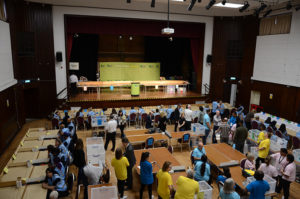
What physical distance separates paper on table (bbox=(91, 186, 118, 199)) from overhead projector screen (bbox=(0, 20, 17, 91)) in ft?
22.3

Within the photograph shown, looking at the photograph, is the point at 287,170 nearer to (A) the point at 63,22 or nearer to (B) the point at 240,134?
(B) the point at 240,134

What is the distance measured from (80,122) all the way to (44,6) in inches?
277

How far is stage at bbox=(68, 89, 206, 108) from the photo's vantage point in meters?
14.1

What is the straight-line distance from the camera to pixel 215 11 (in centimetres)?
1423

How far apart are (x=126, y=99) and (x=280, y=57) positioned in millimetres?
9446

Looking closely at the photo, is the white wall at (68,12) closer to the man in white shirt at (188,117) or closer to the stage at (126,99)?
the stage at (126,99)

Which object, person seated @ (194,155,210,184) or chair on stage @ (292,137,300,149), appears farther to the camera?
chair on stage @ (292,137,300,149)

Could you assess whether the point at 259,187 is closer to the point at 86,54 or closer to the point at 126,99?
the point at 126,99

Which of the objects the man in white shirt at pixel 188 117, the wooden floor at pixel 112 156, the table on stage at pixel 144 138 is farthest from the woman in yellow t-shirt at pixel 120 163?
the man in white shirt at pixel 188 117

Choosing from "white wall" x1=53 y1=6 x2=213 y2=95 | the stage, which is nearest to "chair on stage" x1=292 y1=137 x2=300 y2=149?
the stage

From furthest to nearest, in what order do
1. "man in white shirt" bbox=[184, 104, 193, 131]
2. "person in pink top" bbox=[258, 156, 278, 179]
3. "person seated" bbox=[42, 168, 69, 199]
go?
"man in white shirt" bbox=[184, 104, 193, 131]
"person in pink top" bbox=[258, 156, 278, 179]
"person seated" bbox=[42, 168, 69, 199]

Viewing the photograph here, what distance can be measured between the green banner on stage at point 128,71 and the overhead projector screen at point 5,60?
7953mm

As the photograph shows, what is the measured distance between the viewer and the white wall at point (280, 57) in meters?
12.5

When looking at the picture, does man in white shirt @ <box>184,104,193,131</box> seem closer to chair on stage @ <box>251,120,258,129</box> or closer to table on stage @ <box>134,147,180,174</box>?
chair on stage @ <box>251,120,258,129</box>
